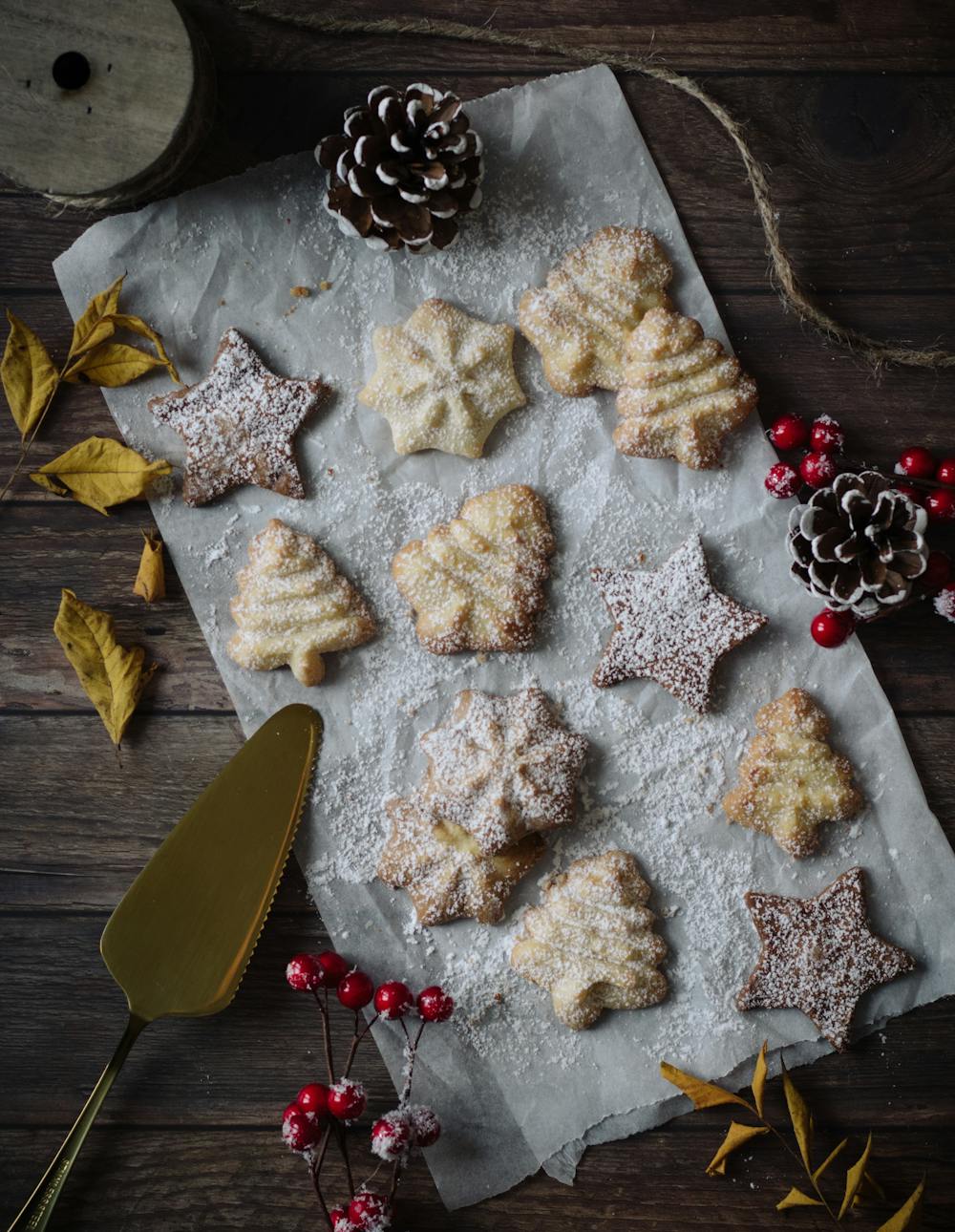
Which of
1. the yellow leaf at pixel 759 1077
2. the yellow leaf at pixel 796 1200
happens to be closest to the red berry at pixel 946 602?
the yellow leaf at pixel 759 1077

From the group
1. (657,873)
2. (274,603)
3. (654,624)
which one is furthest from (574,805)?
(274,603)

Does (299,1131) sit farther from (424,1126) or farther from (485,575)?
(485,575)

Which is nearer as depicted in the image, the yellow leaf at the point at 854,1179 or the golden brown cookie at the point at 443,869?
the yellow leaf at the point at 854,1179

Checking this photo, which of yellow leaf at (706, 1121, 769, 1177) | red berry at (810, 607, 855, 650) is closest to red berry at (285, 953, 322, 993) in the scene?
yellow leaf at (706, 1121, 769, 1177)

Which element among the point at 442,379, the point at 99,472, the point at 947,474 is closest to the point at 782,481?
the point at 947,474

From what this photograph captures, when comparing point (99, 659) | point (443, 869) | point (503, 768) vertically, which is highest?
point (99, 659)

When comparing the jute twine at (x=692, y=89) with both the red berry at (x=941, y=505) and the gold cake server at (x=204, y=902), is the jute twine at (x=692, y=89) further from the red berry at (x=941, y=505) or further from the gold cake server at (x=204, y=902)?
the gold cake server at (x=204, y=902)
